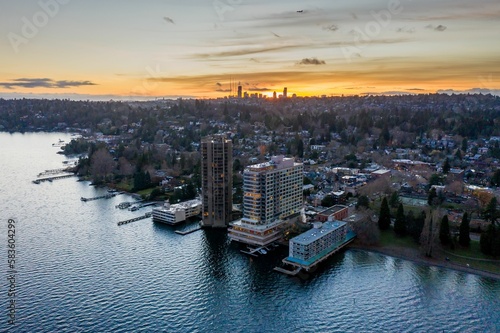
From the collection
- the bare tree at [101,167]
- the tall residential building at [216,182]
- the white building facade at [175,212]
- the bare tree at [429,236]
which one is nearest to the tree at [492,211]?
the bare tree at [429,236]

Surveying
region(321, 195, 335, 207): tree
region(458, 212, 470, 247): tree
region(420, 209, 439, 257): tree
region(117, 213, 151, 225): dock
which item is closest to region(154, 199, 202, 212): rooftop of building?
region(117, 213, 151, 225): dock

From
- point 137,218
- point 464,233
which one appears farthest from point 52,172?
point 464,233

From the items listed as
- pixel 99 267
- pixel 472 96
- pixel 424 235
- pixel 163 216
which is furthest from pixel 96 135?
pixel 472 96

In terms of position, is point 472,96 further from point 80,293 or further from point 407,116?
point 80,293

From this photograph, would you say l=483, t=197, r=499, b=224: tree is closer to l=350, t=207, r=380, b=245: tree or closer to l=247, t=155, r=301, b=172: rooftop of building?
l=350, t=207, r=380, b=245: tree

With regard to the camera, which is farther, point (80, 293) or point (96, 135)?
point (96, 135)

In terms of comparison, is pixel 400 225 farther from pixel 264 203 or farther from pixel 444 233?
pixel 264 203

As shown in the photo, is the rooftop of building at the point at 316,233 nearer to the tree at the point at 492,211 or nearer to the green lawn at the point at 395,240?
the green lawn at the point at 395,240
